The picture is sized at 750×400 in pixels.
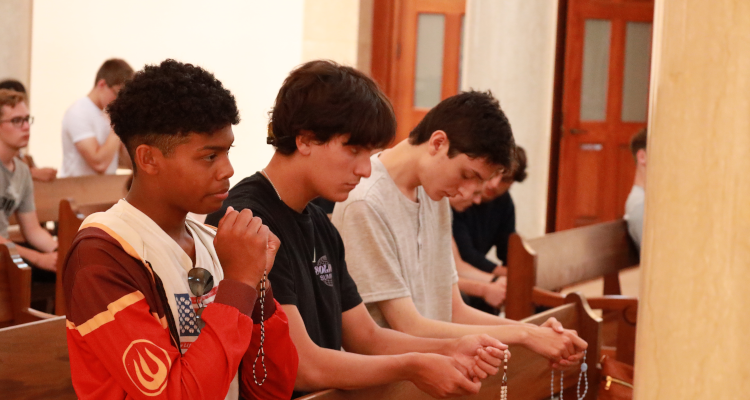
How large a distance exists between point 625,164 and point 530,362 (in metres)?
6.45

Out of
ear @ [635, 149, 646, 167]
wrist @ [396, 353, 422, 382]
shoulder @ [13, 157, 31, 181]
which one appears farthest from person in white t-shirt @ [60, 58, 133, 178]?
wrist @ [396, 353, 422, 382]

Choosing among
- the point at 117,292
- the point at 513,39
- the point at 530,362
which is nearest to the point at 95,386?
the point at 117,292

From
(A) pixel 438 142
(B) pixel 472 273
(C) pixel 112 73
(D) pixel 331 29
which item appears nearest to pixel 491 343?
(A) pixel 438 142

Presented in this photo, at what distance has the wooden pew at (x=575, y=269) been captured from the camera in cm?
373

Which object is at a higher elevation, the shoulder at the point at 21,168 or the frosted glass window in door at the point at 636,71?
the frosted glass window in door at the point at 636,71

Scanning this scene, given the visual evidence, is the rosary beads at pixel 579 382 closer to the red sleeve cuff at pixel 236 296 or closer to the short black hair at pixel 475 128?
the short black hair at pixel 475 128

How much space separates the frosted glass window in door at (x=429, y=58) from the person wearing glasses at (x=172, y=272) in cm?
748

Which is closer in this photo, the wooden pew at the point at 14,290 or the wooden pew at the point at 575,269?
the wooden pew at the point at 14,290

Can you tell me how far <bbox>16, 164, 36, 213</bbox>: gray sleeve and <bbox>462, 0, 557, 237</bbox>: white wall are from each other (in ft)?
10.5

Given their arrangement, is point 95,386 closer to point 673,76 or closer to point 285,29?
point 673,76

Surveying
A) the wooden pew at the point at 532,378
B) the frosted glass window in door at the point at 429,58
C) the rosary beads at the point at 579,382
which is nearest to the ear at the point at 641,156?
the wooden pew at the point at 532,378

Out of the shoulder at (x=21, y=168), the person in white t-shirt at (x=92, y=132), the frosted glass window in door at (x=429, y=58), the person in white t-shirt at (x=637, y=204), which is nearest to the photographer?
the shoulder at (x=21, y=168)

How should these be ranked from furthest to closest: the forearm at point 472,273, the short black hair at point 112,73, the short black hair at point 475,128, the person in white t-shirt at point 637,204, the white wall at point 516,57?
1. the white wall at point 516,57
2. the short black hair at point 112,73
3. the person in white t-shirt at point 637,204
4. the forearm at point 472,273
5. the short black hair at point 475,128

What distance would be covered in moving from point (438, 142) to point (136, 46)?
706cm
